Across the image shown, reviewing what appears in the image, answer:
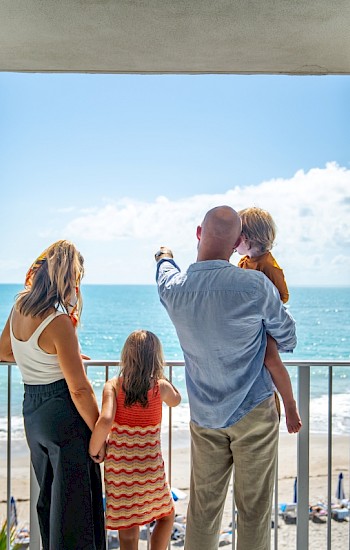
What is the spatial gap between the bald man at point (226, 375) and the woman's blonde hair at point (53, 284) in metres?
0.33

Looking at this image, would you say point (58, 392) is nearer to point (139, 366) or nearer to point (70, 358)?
point (70, 358)

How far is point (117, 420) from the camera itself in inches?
95.0

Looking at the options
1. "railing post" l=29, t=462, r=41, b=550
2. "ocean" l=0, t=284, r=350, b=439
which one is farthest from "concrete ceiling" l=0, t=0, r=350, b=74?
"ocean" l=0, t=284, r=350, b=439

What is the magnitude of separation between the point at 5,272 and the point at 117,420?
22.1 metres

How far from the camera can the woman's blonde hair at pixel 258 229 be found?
2369 mm

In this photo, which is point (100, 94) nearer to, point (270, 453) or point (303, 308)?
point (303, 308)

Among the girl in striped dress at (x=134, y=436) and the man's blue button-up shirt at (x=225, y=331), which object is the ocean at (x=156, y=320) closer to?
the girl in striped dress at (x=134, y=436)

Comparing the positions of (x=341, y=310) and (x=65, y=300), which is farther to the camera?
(x=341, y=310)

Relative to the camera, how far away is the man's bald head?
2.23m

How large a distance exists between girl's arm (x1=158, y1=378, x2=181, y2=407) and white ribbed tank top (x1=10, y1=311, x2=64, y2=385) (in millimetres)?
378

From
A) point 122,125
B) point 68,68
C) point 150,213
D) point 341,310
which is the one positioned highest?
point 122,125

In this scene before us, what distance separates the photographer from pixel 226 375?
2.21 m

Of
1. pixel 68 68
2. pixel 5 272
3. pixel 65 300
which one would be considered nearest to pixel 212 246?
pixel 65 300

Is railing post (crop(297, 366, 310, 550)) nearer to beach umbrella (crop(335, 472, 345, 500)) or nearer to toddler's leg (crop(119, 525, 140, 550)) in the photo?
toddler's leg (crop(119, 525, 140, 550))
